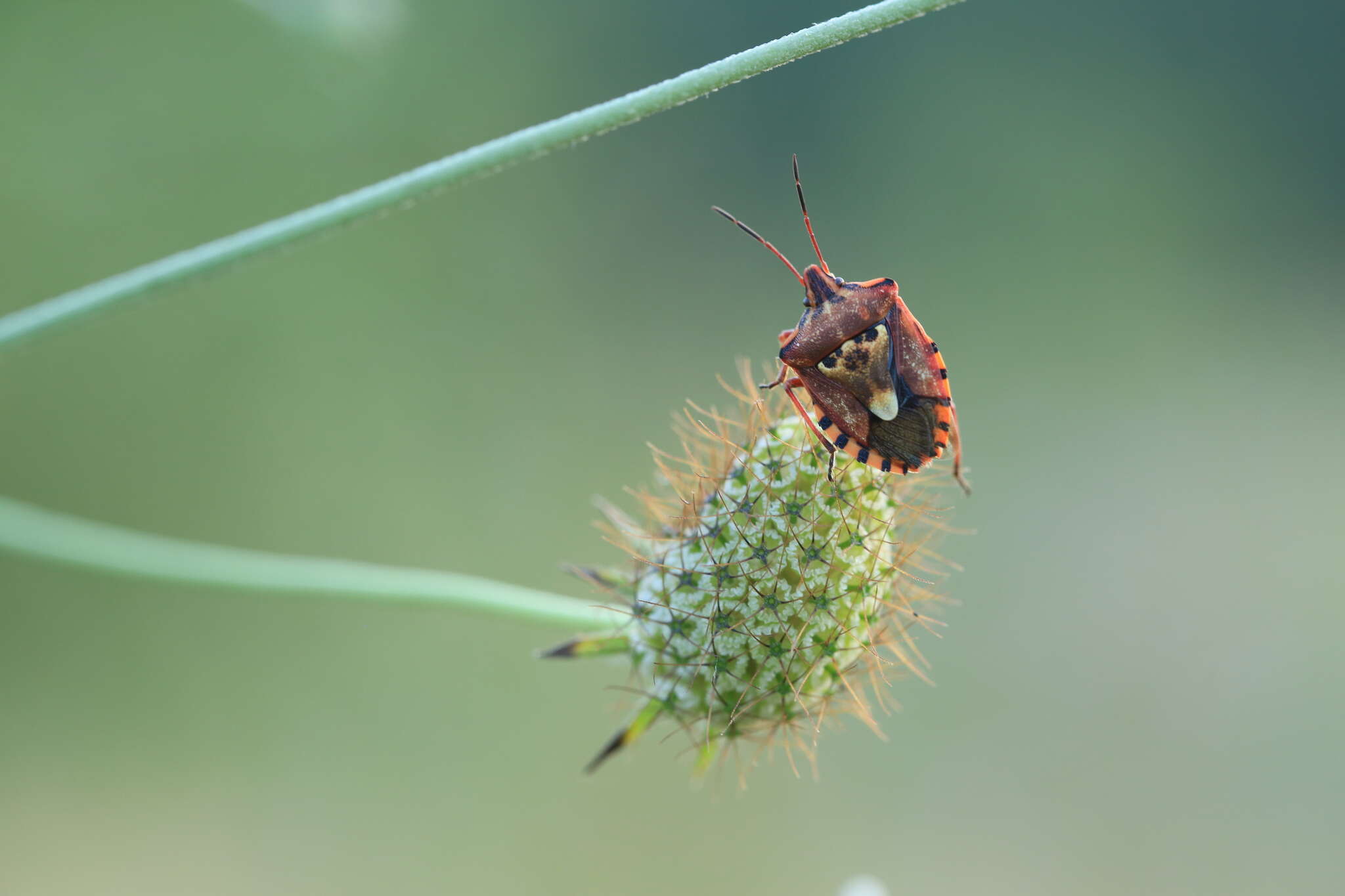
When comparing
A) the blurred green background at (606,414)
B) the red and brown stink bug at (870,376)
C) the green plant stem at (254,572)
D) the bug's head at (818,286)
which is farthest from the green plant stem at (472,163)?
the blurred green background at (606,414)

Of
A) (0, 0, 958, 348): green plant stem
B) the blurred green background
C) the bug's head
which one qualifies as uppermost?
the blurred green background

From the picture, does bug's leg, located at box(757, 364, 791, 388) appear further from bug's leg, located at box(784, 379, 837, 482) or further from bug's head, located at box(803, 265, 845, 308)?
bug's head, located at box(803, 265, 845, 308)

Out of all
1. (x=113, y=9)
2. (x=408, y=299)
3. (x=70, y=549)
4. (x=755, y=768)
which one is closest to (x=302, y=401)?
(x=408, y=299)

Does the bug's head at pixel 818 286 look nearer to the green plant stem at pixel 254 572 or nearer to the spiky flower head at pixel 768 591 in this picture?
the spiky flower head at pixel 768 591

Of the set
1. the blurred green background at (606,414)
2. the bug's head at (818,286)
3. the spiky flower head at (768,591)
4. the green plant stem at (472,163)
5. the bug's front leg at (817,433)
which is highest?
the blurred green background at (606,414)

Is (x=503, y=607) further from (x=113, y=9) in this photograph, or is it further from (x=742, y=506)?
(x=113, y=9)

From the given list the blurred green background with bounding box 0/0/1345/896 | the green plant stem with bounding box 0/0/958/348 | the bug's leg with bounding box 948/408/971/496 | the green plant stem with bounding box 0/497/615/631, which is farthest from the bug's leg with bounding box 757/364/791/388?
the blurred green background with bounding box 0/0/1345/896
